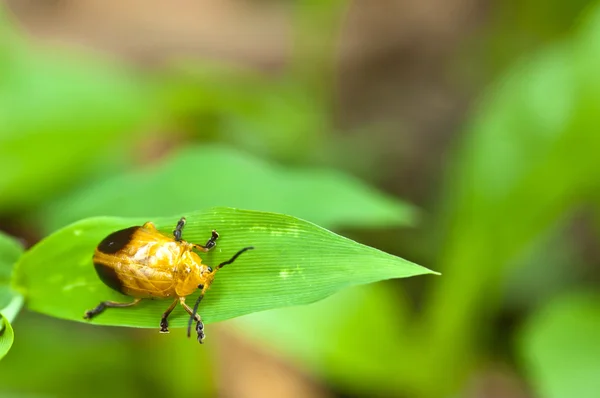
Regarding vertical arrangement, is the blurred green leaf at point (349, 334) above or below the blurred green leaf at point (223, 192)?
below

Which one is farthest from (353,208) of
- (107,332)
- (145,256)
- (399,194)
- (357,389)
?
(107,332)

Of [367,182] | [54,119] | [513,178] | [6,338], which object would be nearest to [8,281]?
[6,338]

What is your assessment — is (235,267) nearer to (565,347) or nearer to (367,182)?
(565,347)

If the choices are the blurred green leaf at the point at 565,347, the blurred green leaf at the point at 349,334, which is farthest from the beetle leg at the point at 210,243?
the blurred green leaf at the point at 565,347

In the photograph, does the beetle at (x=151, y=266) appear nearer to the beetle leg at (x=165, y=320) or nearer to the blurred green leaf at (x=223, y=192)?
the beetle leg at (x=165, y=320)

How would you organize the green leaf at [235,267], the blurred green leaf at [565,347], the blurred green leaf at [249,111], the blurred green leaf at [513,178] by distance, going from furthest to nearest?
the blurred green leaf at [249,111], the blurred green leaf at [513,178], the blurred green leaf at [565,347], the green leaf at [235,267]

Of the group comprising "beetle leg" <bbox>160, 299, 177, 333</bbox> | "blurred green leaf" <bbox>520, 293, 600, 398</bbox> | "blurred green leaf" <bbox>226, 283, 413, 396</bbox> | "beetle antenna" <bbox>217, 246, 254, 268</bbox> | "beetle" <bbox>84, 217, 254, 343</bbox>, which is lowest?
"blurred green leaf" <bbox>226, 283, 413, 396</bbox>

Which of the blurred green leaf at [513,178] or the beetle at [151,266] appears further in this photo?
the blurred green leaf at [513,178]

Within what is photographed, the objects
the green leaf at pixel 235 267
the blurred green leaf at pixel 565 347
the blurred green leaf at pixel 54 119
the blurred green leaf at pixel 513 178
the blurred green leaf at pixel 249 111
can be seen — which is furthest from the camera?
the blurred green leaf at pixel 249 111

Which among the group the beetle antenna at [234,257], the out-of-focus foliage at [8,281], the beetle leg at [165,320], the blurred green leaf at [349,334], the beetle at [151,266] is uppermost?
the beetle antenna at [234,257]

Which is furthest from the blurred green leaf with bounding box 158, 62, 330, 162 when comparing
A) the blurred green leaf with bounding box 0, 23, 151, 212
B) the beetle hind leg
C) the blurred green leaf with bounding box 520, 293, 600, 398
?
the beetle hind leg

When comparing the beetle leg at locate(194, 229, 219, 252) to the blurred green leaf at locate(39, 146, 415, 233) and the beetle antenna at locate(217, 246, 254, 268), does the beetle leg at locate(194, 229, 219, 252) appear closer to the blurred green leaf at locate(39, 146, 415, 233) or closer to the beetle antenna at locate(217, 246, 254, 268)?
the beetle antenna at locate(217, 246, 254, 268)
